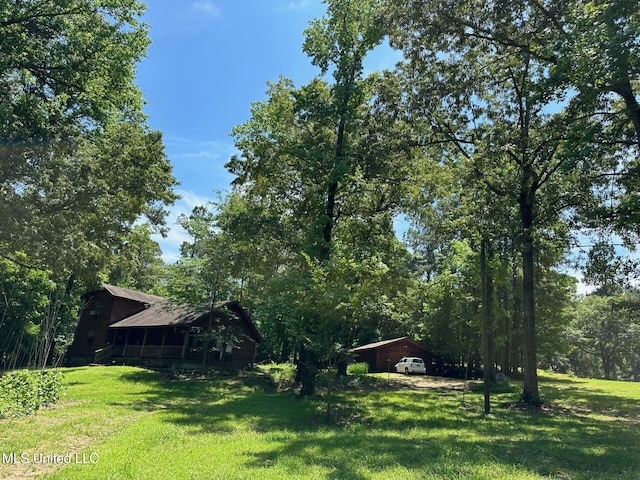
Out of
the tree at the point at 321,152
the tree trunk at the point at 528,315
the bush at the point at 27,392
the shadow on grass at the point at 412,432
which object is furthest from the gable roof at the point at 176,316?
the tree trunk at the point at 528,315

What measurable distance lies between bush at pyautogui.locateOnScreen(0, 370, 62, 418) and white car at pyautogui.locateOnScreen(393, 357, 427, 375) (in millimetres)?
27409

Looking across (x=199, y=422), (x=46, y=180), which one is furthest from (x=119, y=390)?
(x=46, y=180)

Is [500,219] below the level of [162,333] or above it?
above

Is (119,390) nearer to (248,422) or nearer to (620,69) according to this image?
(248,422)

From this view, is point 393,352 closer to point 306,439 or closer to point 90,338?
point 90,338

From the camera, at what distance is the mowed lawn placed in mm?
6566

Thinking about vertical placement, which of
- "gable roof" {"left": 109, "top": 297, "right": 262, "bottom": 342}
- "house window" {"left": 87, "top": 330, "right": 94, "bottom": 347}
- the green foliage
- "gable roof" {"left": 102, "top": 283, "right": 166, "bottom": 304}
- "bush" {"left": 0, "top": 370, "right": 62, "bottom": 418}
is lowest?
"bush" {"left": 0, "top": 370, "right": 62, "bottom": 418}

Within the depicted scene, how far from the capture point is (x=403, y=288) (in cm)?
2148

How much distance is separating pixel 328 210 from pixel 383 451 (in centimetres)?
1315

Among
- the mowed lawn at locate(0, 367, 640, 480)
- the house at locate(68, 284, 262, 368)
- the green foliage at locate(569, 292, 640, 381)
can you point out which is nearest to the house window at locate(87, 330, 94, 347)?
the house at locate(68, 284, 262, 368)

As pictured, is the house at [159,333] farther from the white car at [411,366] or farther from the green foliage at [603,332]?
the green foliage at [603,332]

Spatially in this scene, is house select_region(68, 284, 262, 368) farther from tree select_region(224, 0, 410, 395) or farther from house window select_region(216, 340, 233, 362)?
tree select_region(224, 0, 410, 395)

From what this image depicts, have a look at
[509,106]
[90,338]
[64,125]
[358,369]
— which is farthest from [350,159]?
[90,338]

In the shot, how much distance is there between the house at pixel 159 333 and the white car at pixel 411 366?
43.0 ft
